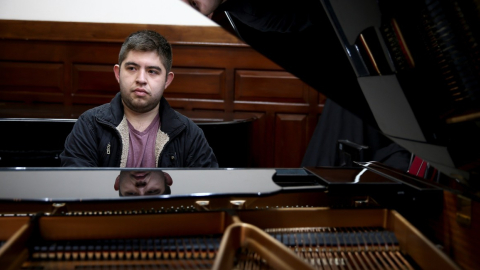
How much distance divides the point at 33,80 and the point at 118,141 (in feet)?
7.85

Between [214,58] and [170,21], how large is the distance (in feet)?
1.58

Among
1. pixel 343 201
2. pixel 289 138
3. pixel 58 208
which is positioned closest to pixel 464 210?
pixel 343 201

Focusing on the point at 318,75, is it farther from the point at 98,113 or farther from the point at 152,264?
the point at 98,113

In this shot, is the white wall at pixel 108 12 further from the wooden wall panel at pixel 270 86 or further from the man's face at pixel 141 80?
the man's face at pixel 141 80

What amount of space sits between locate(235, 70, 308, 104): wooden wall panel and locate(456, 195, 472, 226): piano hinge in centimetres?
278

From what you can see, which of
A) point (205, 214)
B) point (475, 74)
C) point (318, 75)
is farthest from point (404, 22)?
point (205, 214)

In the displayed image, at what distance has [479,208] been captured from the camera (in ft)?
2.53

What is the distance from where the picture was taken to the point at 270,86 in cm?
357

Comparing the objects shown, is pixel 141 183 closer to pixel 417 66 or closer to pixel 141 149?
pixel 417 66

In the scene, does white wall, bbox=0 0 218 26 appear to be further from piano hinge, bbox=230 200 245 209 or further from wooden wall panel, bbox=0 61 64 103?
piano hinge, bbox=230 200 245 209

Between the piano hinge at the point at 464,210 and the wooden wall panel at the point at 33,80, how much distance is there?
3443 millimetres

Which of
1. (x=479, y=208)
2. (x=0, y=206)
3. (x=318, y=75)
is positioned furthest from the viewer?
(x=318, y=75)

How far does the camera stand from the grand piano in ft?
2.63

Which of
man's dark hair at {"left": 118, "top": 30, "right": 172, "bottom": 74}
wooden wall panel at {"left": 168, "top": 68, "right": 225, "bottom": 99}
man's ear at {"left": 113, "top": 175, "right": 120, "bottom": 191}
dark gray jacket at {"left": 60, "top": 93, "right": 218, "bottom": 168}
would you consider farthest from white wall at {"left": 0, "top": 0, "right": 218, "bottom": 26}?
man's ear at {"left": 113, "top": 175, "right": 120, "bottom": 191}
